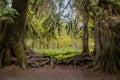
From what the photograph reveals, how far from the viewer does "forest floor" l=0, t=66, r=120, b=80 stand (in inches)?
540

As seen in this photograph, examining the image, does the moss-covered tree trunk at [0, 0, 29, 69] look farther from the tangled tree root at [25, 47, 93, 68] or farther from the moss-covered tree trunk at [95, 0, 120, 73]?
the moss-covered tree trunk at [95, 0, 120, 73]

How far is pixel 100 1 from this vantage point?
1251 centimetres

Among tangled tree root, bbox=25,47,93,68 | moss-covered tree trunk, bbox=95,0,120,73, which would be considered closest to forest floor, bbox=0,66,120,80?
moss-covered tree trunk, bbox=95,0,120,73

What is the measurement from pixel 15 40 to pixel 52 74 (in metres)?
2.85

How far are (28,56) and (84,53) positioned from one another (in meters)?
3.46

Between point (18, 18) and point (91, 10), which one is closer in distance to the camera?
point (91, 10)

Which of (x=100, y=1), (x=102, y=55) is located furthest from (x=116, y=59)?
(x=100, y=1)

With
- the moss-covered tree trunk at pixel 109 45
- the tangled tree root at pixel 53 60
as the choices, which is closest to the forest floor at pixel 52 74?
the moss-covered tree trunk at pixel 109 45

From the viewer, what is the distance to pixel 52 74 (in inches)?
588

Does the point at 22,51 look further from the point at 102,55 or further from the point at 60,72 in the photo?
the point at 102,55

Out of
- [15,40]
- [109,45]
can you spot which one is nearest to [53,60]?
[15,40]

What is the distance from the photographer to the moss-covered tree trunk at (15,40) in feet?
51.5

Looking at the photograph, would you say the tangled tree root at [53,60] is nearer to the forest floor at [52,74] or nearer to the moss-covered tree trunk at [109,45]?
the forest floor at [52,74]

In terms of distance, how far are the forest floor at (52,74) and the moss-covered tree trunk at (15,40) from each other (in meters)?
0.56
